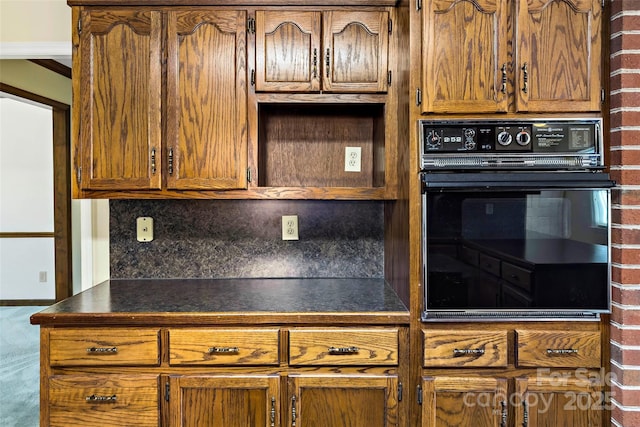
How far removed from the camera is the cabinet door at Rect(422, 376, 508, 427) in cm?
150

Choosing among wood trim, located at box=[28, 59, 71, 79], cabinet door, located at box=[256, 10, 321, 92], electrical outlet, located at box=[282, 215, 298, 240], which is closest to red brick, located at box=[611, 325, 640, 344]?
electrical outlet, located at box=[282, 215, 298, 240]

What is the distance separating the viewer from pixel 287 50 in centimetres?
175

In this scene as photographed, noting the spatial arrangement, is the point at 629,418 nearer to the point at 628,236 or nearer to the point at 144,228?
the point at 628,236

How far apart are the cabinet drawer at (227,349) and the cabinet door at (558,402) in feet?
3.06

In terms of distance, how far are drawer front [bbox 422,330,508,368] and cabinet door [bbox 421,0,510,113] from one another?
85 centimetres

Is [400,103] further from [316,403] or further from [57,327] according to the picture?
[57,327]

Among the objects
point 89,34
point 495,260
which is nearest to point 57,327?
point 89,34

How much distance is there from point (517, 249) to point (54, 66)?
3.66m

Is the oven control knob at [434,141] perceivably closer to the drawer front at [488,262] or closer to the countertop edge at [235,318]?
the drawer front at [488,262]

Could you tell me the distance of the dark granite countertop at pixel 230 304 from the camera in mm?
1504

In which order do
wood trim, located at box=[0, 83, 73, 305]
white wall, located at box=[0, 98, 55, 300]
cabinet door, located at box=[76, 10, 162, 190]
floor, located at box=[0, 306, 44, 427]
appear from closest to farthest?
1. cabinet door, located at box=[76, 10, 162, 190]
2. floor, located at box=[0, 306, 44, 427]
3. wood trim, located at box=[0, 83, 73, 305]
4. white wall, located at box=[0, 98, 55, 300]

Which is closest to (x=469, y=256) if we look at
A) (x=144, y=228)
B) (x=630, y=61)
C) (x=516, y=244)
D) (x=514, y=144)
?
(x=516, y=244)

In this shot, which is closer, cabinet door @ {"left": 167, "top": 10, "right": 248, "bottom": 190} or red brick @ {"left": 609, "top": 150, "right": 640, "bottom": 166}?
red brick @ {"left": 609, "top": 150, "right": 640, "bottom": 166}

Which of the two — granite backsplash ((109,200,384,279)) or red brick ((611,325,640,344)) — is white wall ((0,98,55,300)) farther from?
red brick ((611,325,640,344))
